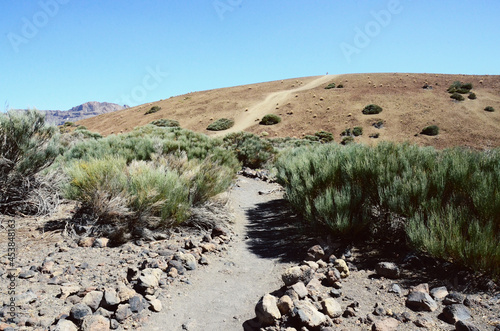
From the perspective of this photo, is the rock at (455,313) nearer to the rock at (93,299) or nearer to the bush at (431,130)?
the rock at (93,299)

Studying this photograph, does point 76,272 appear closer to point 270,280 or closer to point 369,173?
point 270,280

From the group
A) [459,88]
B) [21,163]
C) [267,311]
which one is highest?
[21,163]

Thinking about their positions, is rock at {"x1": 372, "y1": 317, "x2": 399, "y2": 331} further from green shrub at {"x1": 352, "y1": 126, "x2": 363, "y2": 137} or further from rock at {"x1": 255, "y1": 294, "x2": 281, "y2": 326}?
green shrub at {"x1": 352, "y1": 126, "x2": 363, "y2": 137}

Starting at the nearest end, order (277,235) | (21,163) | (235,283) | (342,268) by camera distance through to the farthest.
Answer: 1. (342,268)
2. (235,283)
3. (21,163)
4. (277,235)

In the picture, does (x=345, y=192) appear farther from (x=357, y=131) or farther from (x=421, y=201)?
(x=357, y=131)

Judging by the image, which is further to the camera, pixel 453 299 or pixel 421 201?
pixel 421 201

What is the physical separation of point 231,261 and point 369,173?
8.23ft

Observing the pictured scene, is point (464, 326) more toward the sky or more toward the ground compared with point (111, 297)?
more toward the ground

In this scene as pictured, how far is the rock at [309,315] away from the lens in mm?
2398

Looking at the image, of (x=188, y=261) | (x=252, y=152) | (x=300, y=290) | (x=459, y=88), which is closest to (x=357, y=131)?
(x=252, y=152)

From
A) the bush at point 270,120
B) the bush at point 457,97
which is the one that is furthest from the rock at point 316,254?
the bush at point 457,97

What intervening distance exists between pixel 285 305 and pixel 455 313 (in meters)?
1.33

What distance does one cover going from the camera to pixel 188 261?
150 inches

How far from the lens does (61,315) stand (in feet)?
8.07
